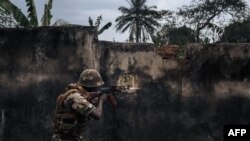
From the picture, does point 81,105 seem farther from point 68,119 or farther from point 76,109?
point 68,119

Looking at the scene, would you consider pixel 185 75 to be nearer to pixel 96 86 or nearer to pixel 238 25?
pixel 96 86

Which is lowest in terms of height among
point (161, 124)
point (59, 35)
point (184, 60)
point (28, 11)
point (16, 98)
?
point (161, 124)

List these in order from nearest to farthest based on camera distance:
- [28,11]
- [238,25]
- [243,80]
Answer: [243,80], [28,11], [238,25]

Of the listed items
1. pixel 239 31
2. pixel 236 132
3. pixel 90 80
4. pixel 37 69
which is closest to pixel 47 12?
pixel 37 69

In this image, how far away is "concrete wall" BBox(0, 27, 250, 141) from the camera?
6.57 metres

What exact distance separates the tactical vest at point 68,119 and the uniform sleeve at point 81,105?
76 millimetres

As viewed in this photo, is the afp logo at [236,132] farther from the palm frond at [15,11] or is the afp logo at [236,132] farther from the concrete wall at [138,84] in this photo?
the palm frond at [15,11]

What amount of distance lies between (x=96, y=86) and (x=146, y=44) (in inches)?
90.0

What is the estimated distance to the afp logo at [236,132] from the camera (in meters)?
6.23

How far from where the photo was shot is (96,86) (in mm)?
4523

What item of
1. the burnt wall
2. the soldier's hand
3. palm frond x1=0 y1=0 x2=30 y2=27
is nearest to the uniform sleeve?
the soldier's hand

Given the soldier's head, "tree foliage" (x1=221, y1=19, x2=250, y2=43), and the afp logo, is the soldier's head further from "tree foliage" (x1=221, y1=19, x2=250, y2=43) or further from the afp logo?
"tree foliage" (x1=221, y1=19, x2=250, y2=43)

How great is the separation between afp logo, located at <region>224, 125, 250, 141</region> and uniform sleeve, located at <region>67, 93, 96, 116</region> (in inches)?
102

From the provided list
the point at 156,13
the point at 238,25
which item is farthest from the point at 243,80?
the point at 156,13
